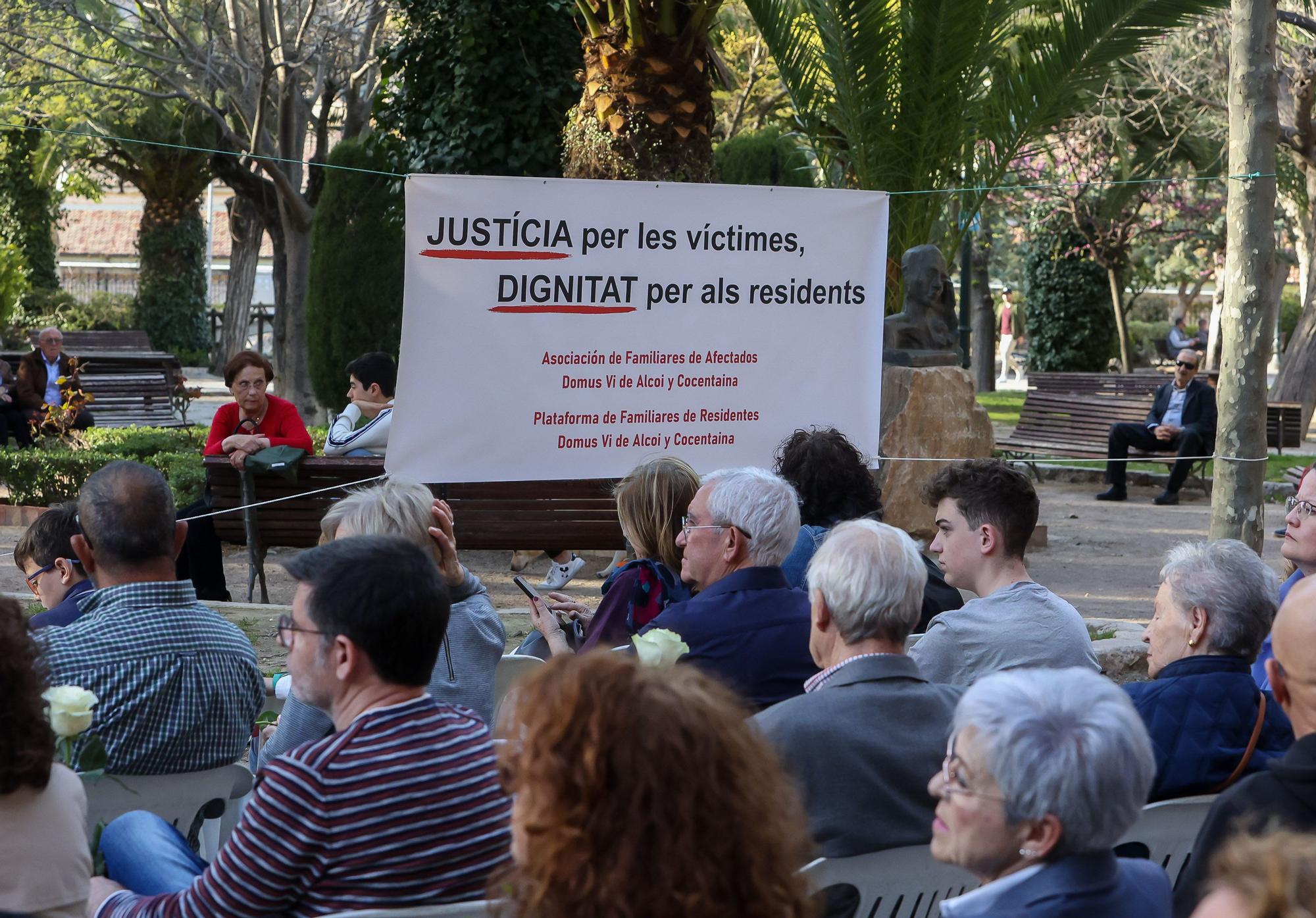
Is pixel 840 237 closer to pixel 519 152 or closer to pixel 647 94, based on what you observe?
pixel 647 94

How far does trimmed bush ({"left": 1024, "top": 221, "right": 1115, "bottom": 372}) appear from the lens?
25.2 metres

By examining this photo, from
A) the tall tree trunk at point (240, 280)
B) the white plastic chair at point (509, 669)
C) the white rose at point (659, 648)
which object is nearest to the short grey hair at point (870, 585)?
the white rose at point (659, 648)

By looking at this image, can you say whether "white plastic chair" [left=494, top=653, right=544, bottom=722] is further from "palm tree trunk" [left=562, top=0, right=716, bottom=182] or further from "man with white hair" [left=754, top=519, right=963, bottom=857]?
"palm tree trunk" [left=562, top=0, right=716, bottom=182]

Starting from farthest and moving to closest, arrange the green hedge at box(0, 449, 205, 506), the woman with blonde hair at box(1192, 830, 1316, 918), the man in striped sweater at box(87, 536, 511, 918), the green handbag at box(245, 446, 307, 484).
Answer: the green hedge at box(0, 449, 205, 506) < the green handbag at box(245, 446, 307, 484) < the man in striped sweater at box(87, 536, 511, 918) < the woman with blonde hair at box(1192, 830, 1316, 918)

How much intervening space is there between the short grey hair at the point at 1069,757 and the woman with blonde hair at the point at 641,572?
76.2 inches

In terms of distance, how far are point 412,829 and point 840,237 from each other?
4.23m

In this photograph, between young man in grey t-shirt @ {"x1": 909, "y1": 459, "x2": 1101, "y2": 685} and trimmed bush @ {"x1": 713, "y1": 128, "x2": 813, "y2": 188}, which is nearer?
young man in grey t-shirt @ {"x1": 909, "y1": 459, "x2": 1101, "y2": 685}

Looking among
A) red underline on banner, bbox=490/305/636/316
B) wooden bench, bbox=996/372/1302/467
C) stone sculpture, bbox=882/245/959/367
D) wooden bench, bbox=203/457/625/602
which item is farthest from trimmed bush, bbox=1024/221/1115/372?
red underline on banner, bbox=490/305/636/316

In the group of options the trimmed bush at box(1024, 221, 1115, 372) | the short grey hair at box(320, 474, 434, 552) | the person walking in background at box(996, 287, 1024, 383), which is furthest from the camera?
the person walking in background at box(996, 287, 1024, 383)

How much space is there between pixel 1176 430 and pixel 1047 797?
11025 millimetres

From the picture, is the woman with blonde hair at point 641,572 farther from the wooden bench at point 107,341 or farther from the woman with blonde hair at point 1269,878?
the wooden bench at point 107,341

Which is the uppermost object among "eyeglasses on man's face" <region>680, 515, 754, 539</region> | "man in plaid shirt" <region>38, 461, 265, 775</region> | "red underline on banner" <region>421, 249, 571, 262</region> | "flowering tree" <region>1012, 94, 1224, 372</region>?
"flowering tree" <region>1012, 94, 1224, 372</region>

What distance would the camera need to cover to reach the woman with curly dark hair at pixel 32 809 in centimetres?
228

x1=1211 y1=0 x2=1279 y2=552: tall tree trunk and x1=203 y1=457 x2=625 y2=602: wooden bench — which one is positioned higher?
x1=1211 y1=0 x2=1279 y2=552: tall tree trunk
